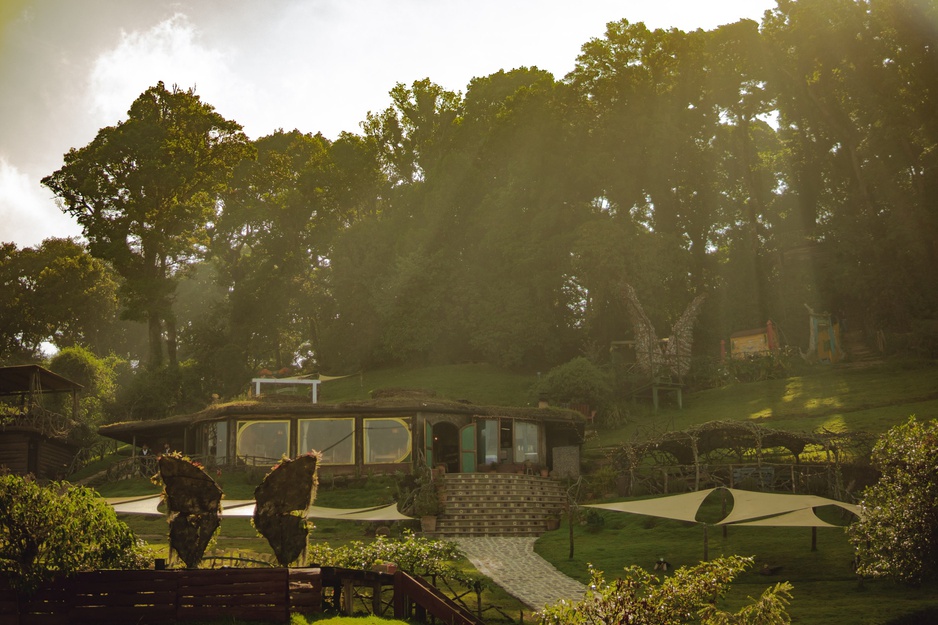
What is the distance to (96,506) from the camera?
13.4 metres

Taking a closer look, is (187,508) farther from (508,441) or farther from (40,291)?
(40,291)

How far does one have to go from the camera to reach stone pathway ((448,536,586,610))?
1983 centimetres

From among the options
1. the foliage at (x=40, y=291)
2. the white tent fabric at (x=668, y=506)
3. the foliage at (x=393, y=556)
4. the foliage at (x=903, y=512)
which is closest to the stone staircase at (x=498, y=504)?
the white tent fabric at (x=668, y=506)

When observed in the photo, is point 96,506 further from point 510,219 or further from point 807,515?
point 510,219

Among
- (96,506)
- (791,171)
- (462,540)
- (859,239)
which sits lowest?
(462,540)

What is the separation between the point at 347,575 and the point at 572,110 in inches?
1818

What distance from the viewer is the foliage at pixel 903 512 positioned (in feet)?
58.4

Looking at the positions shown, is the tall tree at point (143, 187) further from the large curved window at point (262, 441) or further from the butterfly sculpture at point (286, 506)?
the butterfly sculpture at point (286, 506)

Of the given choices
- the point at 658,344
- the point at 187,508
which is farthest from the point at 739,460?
the point at 187,508

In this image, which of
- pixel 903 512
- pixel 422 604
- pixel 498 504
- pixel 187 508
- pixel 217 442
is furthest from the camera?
pixel 217 442

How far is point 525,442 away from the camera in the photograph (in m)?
36.6

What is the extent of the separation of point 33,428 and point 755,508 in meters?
27.5

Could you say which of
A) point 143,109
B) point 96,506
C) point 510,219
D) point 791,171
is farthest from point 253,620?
point 791,171

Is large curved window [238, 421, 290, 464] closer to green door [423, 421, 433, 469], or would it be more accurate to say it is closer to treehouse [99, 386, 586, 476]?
treehouse [99, 386, 586, 476]
